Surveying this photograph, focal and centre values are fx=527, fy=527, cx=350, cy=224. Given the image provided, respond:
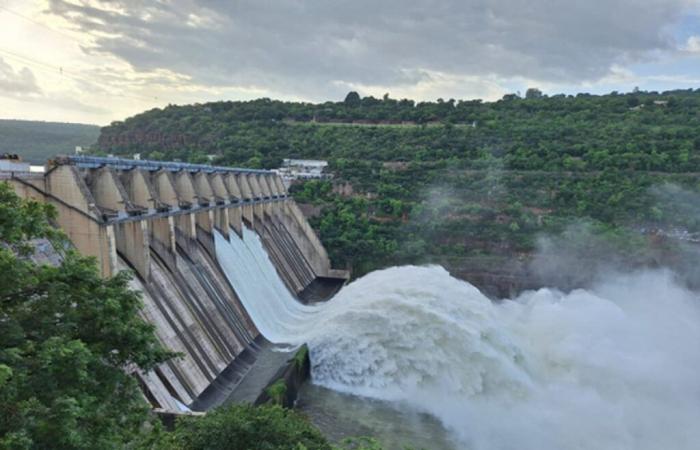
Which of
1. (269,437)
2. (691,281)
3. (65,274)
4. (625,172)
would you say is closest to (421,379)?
(269,437)

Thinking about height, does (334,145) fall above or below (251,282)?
above

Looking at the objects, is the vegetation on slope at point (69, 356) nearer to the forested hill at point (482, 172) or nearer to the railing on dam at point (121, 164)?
the railing on dam at point (121, 164)

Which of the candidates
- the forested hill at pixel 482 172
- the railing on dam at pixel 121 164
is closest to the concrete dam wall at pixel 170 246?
the railing on dam at pixel 121 164

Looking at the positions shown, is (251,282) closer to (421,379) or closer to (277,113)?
(421,379)

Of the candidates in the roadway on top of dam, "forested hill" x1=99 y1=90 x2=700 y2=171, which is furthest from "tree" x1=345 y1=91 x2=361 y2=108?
the roadway on top of dam

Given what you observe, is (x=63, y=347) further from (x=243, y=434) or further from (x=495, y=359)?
(x=495, y=359)

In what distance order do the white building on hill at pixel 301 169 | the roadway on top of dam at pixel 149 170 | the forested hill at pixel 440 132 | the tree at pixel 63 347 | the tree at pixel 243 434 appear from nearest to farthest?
the tree at pixel 63 347, the tree at pixel 243 434, the roadway on top of dam at pixel 149 170, the white building on hill at pixel 301 169, the forested hill at pixel 440 132

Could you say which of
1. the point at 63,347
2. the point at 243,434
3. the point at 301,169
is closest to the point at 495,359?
the point at 243,434
